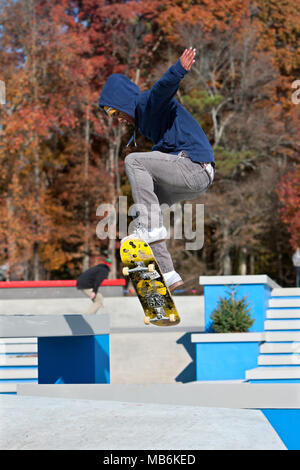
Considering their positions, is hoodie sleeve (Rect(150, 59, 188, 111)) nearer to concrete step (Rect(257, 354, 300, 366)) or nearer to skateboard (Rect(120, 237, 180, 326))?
skateboard (Rect(120, 237, 180, 326))

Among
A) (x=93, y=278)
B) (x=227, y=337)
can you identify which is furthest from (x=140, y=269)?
(x=93, y=278)

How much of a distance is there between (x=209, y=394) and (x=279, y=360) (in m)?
5.78

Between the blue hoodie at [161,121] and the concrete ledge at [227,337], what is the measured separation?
19.6 ft

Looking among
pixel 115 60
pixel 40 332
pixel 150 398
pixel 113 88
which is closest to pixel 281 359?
pixel 40 332

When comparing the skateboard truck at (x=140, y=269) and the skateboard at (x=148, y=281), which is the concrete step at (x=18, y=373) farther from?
the skateboard truck at (x=140, y=269)

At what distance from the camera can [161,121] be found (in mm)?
4773

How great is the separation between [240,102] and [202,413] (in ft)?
82.1

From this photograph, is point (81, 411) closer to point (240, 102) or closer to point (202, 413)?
point (202, 413)

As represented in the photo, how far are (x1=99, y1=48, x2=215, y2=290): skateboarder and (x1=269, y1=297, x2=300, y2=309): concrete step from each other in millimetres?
7666

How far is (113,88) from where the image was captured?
4867 millimetres

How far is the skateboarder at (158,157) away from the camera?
186 inches

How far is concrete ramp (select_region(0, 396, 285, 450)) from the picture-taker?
3.21m

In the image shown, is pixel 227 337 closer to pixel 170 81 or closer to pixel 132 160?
pixel 132 160
